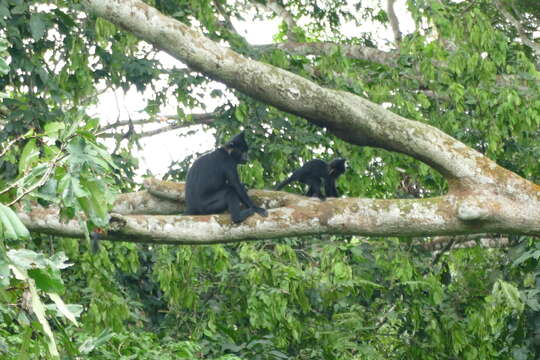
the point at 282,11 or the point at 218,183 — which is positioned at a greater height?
the point at 282,11

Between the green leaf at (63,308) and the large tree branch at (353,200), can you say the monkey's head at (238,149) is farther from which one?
the green leaf at (63,308)

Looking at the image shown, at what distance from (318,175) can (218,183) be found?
119 cm

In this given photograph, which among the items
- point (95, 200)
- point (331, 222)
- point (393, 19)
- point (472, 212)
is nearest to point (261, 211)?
point (331, 222)

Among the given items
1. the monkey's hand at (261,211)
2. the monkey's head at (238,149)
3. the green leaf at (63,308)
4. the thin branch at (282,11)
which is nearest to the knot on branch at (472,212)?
the monkey's hand at (261,211)

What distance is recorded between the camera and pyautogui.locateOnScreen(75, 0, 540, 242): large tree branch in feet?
15.9

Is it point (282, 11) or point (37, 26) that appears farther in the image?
point (282, 11)

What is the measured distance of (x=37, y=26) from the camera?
6.32m

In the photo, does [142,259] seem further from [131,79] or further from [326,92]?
[326,92]

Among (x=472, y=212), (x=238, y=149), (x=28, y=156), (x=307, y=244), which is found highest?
(x=28, y=156)

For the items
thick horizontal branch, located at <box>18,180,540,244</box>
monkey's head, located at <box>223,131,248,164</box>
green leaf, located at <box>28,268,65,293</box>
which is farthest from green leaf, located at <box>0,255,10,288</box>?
monkey's head, located at <box>223,131,248,164</box>

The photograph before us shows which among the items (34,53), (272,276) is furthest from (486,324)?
(34,53)

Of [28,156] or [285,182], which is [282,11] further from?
[28,156]

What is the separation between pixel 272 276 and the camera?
7.23 metres

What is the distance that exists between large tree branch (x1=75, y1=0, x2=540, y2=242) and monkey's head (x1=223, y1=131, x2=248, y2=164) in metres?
2.24
